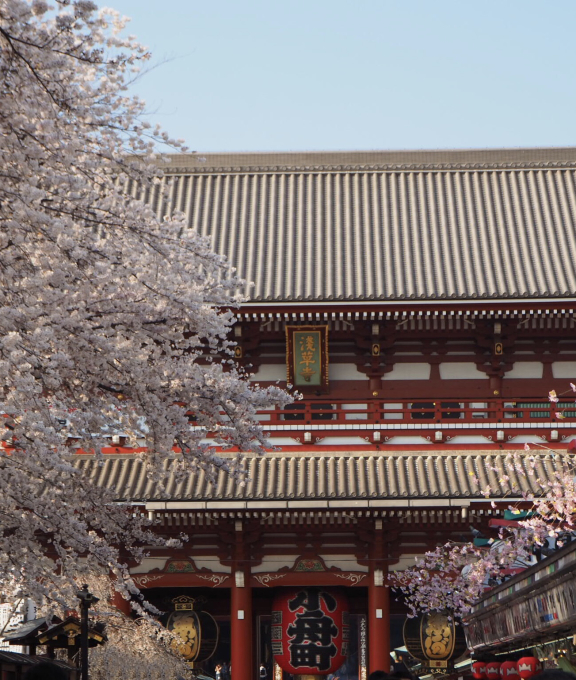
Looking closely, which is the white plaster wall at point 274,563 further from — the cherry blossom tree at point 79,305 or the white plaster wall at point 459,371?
the cherry blossom tree at point 79,305

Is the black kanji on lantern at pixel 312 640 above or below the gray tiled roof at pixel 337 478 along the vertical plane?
below

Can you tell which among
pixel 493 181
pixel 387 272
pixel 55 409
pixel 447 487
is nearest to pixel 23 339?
pixel 55 409

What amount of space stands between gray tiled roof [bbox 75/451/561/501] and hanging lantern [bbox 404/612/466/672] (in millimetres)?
2298

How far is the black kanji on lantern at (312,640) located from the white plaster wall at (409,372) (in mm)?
4265

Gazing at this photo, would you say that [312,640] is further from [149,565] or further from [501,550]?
[501,550]

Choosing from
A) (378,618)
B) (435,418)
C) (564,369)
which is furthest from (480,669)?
(564,369)

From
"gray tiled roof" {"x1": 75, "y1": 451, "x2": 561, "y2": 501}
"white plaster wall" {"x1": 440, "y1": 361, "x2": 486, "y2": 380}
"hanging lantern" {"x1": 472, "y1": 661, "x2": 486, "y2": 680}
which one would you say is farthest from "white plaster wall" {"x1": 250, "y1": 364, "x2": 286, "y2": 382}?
"hanging lantern" {"x1": 472, "y1": 661, "x2": 486, "y2": 680}

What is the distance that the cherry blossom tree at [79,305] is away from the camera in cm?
821

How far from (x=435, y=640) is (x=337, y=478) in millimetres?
3138

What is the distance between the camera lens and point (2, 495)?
31.3ft

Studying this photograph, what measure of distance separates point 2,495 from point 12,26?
399cm

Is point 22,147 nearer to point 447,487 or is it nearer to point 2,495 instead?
point 2,495

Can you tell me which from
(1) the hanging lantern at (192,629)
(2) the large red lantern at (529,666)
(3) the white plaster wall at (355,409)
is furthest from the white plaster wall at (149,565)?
Answer: (2) the large red lantern at (529,666)

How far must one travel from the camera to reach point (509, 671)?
39.9 ft
